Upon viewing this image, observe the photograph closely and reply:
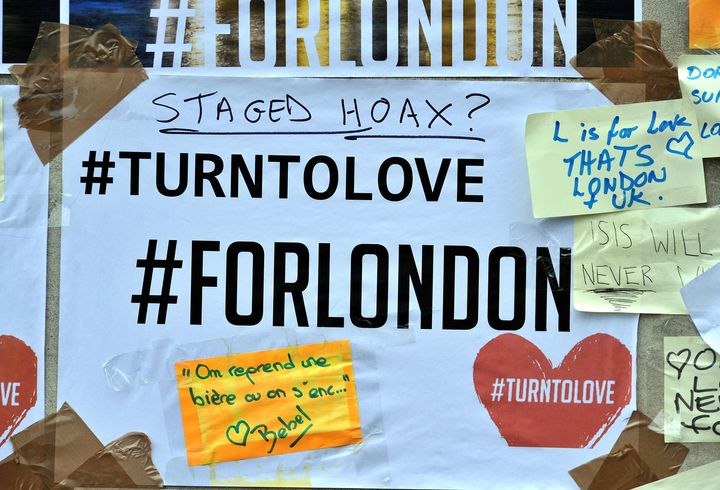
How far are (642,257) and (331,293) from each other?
900 mm

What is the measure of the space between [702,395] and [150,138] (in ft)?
5.76

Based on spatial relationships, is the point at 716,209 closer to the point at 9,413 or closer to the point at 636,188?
the point at 636,188

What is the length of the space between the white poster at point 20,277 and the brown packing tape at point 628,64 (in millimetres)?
1619

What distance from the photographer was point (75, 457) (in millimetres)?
2500

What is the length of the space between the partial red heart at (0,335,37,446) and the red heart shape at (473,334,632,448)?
1.29 meters

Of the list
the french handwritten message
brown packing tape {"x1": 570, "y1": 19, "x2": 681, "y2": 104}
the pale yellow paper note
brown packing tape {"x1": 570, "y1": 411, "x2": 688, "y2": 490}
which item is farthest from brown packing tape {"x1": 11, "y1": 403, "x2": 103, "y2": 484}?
the pale yellow paper note

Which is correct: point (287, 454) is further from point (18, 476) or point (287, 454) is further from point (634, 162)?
point (634, 162)

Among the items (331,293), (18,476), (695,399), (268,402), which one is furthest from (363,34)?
(18,476)

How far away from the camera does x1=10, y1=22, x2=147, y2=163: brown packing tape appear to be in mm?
2496

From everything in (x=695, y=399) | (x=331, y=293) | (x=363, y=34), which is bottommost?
(x=695, y=399)

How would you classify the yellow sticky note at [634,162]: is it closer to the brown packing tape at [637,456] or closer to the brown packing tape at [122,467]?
the brown packing tape at [637,456]

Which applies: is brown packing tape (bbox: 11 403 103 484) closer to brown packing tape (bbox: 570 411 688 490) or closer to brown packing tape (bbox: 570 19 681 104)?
brown packing tape (bbox: 570 411 688 490)

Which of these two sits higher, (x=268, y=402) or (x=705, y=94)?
(x=705, y=94)

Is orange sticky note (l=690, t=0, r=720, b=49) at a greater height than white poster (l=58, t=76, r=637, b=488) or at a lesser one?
greater
